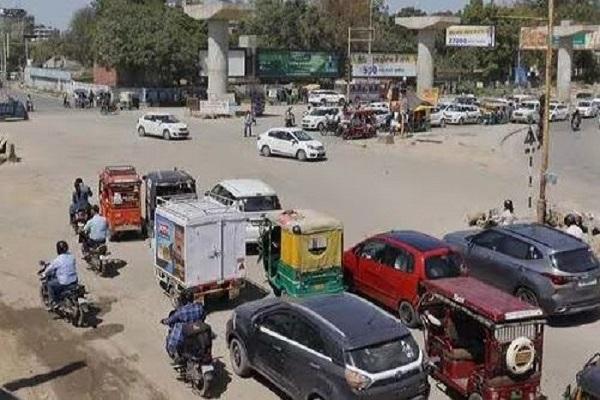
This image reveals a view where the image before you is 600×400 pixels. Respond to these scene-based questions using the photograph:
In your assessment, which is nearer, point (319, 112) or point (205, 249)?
point (205, 249)

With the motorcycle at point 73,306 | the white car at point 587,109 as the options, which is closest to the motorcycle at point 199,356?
the motorcycle at point 73,306

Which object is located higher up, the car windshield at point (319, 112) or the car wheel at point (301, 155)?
the car windshield at point (319, 112)

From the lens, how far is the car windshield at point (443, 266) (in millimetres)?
14719

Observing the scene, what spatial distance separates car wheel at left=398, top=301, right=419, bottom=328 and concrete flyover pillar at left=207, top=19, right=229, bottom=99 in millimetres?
47314

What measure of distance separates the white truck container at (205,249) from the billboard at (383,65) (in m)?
56.9

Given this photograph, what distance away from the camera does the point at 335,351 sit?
34.1ft

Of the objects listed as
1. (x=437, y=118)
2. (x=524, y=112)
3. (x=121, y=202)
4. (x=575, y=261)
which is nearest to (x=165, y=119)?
(x=437, y=118)

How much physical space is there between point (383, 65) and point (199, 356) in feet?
212

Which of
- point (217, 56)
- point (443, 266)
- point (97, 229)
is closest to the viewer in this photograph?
point (443, 266)

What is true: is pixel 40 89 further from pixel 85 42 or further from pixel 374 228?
pixel 374 228

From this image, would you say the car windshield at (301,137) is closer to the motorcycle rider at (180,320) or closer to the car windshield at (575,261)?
the car windshield at (575,261)

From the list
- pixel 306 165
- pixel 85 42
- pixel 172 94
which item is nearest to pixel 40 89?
pixel 85 42

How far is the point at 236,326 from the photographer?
12.7 m

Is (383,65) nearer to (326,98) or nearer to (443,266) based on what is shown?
(326,98)
